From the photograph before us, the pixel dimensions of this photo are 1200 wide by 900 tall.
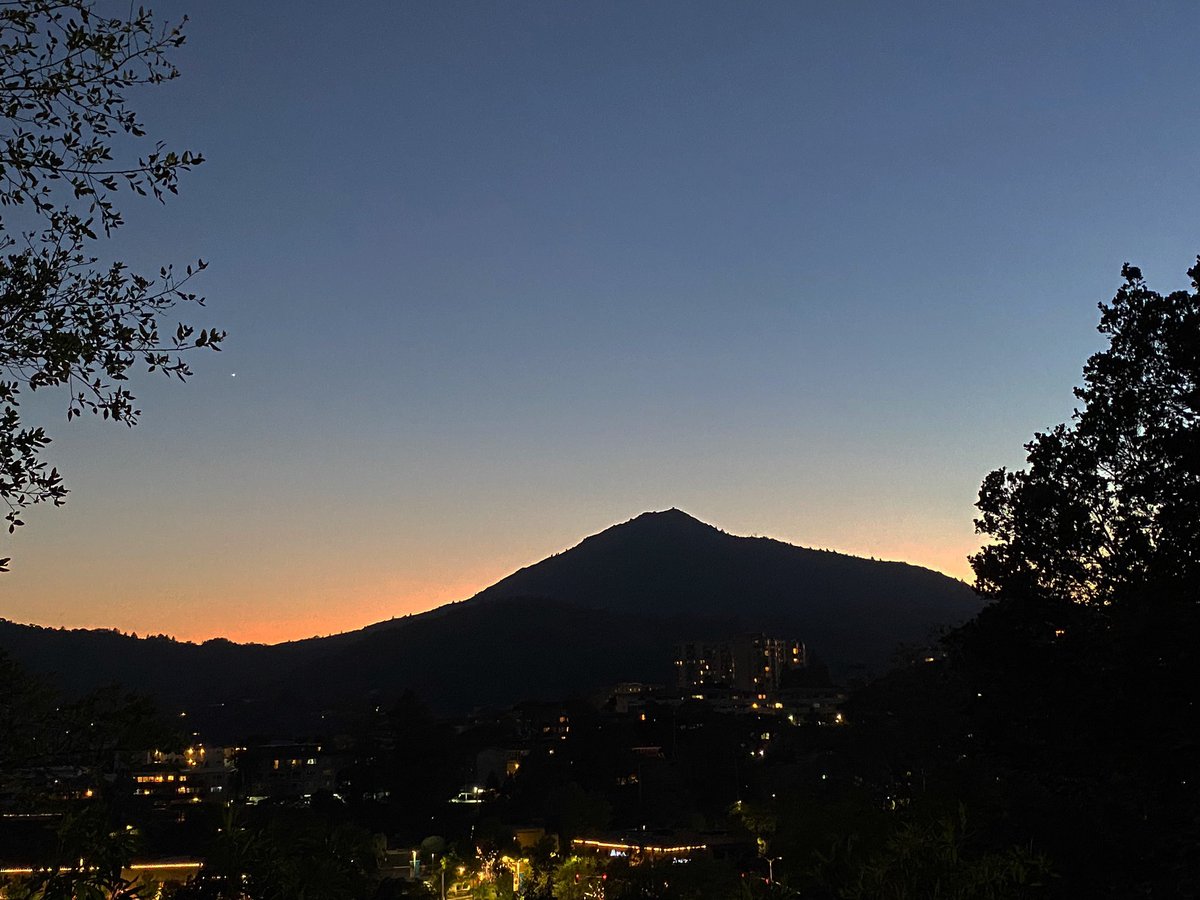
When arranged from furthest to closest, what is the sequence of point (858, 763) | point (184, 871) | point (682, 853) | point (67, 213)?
point (858, 763)
point (682, 853)
point (184, 871)
point (67, 213)

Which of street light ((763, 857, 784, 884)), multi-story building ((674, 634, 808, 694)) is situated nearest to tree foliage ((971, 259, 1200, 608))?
street light ((763, 857, 784, 884))

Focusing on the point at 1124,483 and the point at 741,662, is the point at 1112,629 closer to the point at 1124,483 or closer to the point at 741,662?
the point at 1124,483

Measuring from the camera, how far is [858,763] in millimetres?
→ 49406

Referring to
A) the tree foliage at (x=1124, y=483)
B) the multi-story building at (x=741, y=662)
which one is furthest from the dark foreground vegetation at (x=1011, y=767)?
the multi-story building at (x=741, y=662)

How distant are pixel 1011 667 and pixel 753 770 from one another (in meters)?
43.3

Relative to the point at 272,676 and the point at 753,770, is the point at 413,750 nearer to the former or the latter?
the point at 753,770

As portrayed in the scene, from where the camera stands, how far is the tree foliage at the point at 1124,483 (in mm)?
14648

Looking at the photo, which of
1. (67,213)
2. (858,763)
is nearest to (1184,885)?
(67,213)

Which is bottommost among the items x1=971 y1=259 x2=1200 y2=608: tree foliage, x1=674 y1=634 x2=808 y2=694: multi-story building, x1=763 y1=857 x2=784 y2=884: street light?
x1=763 y1=857 x2=784 y2=884: street light

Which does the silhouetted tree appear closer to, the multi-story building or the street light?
the street light

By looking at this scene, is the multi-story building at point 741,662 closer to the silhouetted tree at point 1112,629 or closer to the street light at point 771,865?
the street light at point 771,865

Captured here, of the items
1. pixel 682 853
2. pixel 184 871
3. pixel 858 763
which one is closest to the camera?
pixel 184 871

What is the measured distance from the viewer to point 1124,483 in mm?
15883

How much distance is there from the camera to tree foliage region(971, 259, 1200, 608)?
14.6 meters
